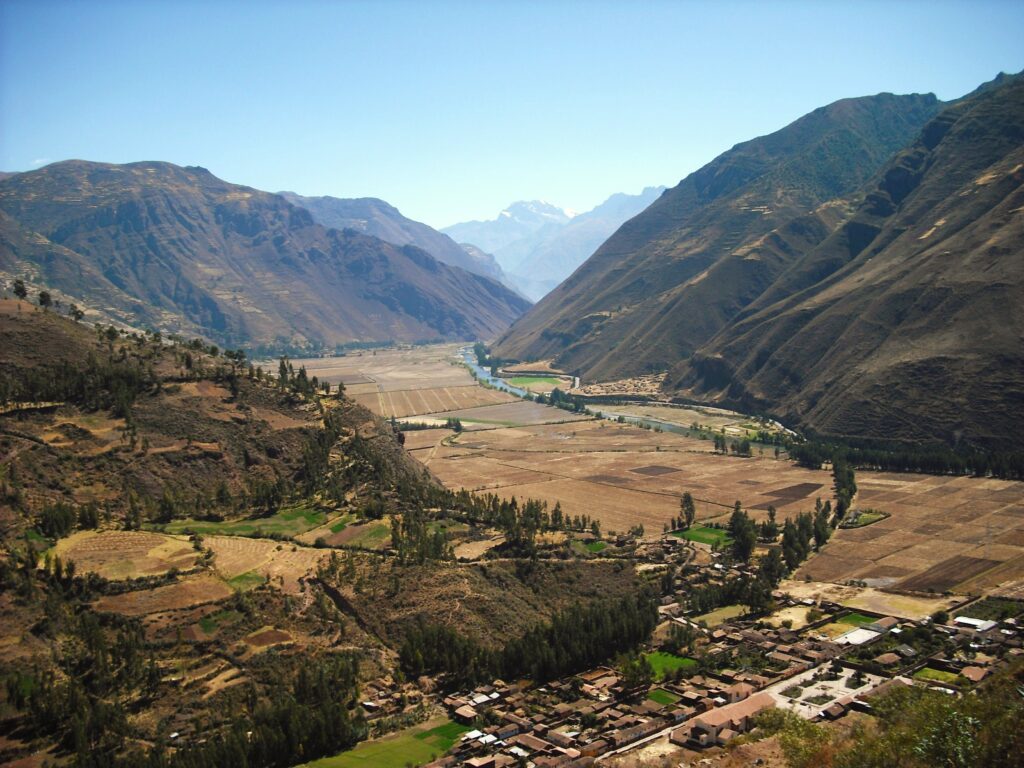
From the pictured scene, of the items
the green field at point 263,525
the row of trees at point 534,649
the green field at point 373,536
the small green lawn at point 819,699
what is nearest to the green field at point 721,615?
the row of trees at point 534,649

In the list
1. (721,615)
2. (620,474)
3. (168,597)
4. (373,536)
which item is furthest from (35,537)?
(620,474)

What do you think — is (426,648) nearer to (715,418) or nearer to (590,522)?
(590,522)

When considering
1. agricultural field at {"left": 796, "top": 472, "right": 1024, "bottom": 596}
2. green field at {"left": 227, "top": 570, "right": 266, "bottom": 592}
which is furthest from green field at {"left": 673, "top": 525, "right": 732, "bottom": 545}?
green field at {"left": 227, "top": 570, "right": 266, "bottom": 592}

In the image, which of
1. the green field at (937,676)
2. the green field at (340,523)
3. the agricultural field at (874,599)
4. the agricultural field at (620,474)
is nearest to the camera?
the green field at (937,676)

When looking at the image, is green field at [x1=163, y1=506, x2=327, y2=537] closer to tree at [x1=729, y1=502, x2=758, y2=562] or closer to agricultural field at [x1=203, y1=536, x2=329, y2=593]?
agricultural field at [x1=203, y1=536, x2=329, y2=593]

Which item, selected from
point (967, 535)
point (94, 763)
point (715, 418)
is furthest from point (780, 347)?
point (94, 763)

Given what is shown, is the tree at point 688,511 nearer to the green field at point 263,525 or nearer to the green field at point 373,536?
the green field at point 373,536
